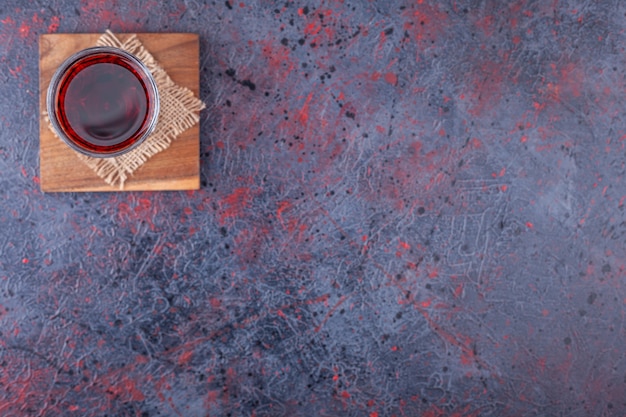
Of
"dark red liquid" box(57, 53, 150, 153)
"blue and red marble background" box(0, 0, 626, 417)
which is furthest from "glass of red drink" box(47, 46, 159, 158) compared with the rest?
"blue and red marble background" box(0, 0, 626, 417)

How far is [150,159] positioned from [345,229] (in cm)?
32

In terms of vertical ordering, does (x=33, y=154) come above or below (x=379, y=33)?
below

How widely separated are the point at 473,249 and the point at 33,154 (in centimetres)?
71

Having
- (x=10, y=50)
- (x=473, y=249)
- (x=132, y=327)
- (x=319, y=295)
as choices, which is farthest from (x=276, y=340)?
(x=10, y=50)

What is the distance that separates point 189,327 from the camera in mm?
805

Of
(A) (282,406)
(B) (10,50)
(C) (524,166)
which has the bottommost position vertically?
(A) (282,406)

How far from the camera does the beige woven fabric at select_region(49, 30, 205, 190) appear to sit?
0.74 meters

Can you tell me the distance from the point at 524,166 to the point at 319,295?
399mm

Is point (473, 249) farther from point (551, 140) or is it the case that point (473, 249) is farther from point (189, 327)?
point (189, 327)

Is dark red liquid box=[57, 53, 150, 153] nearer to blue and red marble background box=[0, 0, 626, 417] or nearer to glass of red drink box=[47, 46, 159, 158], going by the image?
glass of red drink box=[47, 46, 159, 158]

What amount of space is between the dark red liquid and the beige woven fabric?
53 millimetres

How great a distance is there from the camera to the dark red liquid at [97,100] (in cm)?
68

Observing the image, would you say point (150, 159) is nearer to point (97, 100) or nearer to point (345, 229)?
point (97, 100)

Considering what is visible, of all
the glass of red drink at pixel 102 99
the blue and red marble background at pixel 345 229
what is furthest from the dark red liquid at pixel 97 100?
the blue and red marble background at pixel 345 229
